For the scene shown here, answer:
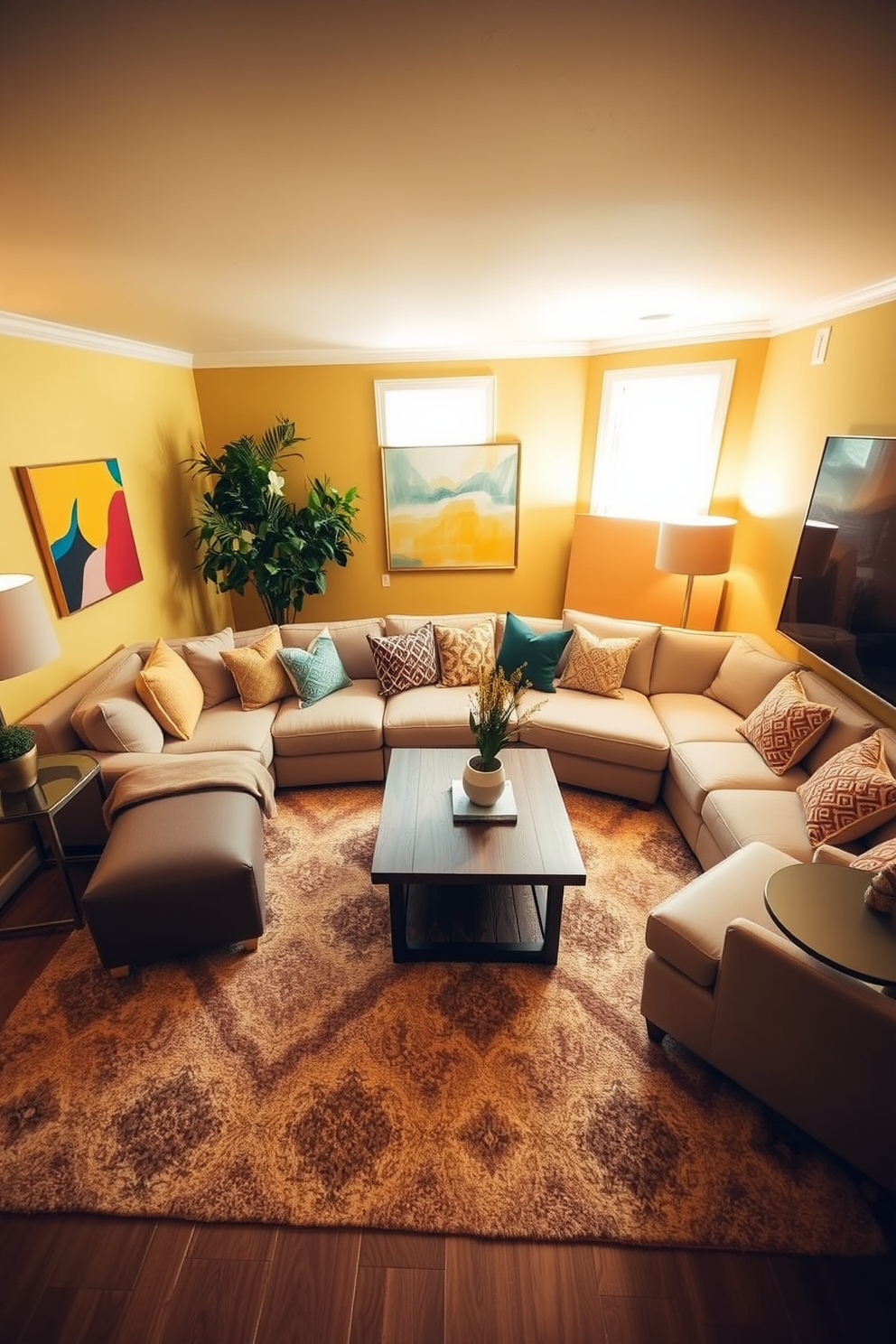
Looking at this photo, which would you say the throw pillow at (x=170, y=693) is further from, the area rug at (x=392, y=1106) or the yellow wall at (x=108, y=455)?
the area rug at (x=392, y=1106)

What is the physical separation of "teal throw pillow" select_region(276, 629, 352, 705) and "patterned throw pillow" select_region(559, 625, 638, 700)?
1.43 m

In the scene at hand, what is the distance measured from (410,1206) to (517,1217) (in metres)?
0.30

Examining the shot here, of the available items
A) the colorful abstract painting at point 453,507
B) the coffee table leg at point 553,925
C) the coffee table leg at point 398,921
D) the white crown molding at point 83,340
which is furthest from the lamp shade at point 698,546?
the white crown molding at point 83,340

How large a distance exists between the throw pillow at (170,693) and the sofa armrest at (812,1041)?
266 cm

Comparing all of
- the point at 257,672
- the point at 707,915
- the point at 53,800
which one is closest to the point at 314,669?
the point at 257,672

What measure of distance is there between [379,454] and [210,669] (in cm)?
218

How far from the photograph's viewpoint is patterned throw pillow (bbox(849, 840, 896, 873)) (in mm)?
1851

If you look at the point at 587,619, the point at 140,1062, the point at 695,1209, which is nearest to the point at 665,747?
the point at 587,619

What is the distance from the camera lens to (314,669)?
11.5 feet

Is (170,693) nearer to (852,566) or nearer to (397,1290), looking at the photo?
(397,1290)

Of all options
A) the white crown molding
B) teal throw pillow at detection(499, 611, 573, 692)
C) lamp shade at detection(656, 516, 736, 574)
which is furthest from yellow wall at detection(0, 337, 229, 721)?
lamp shade at detection(656, 516, 736, 574)

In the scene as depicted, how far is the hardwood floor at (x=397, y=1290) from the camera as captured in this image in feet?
4.67

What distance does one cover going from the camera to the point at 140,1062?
202 cm

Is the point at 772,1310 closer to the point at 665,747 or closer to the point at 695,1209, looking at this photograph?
the point at 695,1209
